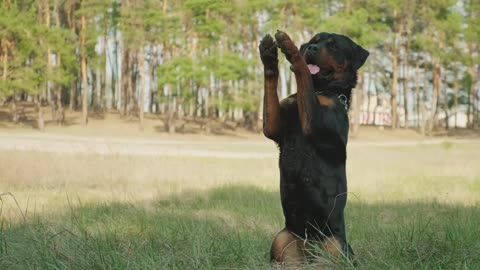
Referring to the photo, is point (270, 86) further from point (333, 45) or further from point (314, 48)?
point (333, 45)

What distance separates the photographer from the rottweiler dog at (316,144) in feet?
10.9

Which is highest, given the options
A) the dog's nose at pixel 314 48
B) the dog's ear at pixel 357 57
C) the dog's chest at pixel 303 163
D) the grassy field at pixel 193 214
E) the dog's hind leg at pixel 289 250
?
the dog's nose at pixel 314 48

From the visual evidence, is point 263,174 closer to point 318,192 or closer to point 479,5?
point 318,192

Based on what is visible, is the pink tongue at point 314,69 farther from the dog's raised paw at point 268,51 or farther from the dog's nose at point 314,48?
the dog's raised paw at point 268,51

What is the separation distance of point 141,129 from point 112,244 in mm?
37129

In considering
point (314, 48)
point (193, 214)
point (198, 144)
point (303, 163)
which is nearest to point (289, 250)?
point (303, 163)

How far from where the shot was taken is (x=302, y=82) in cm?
316

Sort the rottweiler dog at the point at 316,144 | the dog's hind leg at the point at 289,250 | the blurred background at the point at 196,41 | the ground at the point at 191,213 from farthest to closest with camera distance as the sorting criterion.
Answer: the blurred background at the point at 196,41
the ground at the point at 191,213
the dog's hind leg at the point at 289,250
the rottweiler dog at the point at 316,144

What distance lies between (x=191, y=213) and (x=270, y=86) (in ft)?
15.7

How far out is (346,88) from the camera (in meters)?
3.56

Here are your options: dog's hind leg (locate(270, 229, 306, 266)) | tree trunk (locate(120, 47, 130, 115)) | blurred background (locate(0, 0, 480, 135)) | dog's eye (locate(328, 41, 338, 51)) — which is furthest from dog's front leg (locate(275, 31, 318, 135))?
tree trunk (locate(120, 47, 130, 115))

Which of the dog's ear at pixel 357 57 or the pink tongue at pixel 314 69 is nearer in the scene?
the pink tongue at pixel 314 69

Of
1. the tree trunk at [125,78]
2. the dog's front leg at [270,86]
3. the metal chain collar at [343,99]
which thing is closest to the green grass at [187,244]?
the dog's front leg at [270,86]

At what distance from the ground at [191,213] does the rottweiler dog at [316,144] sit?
0.64ft
